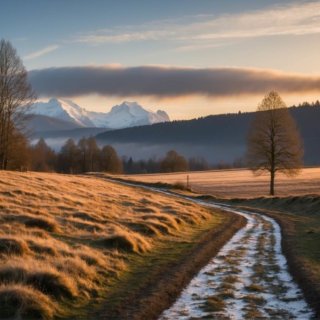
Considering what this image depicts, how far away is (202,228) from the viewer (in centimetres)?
2952

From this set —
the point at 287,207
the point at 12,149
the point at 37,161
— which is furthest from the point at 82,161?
the point at 287,207

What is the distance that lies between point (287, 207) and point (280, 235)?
23.5 metres

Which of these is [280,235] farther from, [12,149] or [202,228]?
[12,149]

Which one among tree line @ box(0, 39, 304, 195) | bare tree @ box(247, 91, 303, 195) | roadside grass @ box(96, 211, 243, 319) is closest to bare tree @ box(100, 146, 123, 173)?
tree line @ box(0, 39, 304, 195)

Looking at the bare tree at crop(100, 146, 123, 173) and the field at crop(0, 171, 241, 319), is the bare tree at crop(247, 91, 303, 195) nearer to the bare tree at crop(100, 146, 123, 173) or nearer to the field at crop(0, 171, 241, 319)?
the field at crop(0, 171, 241, 319)

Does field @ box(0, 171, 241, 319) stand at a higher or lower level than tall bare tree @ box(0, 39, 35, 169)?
lower

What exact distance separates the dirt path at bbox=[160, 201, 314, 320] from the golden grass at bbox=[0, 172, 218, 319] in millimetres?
2513

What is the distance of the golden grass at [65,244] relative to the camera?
37.3 ft

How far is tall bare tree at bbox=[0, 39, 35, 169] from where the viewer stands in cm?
5609

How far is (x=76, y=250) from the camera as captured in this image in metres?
16.6

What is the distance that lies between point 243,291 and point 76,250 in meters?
6.09

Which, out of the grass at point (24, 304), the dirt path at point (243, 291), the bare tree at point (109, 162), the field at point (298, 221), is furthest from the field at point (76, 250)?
the bare tree at point (109, 162)

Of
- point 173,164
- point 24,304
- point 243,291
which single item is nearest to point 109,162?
point 173,164

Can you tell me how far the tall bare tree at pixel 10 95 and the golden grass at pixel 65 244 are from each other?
22293 mm
